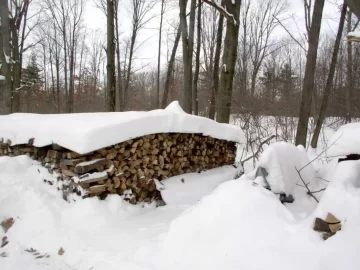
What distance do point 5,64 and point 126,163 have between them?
24.4ft

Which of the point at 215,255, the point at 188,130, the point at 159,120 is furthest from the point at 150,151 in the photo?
the point at 215,255

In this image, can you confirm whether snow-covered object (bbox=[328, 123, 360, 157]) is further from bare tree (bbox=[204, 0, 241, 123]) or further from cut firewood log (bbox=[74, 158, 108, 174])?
bare tree (bbox=[204, 0, 241, 123])

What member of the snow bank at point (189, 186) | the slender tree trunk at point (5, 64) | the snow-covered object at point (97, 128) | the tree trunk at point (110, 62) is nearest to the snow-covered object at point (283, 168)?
the snow bank at point (189, 186)

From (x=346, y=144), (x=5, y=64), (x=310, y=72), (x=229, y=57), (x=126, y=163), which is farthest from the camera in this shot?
(x=5, y=64)

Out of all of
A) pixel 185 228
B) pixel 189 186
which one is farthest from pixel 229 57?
pixel 185 228

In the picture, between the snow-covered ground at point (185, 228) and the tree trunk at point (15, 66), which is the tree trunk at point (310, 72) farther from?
the tree trunk at point (15, 66)

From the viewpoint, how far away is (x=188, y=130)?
4633mm

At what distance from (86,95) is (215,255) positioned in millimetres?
25599

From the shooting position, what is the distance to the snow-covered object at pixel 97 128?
10.9 ft

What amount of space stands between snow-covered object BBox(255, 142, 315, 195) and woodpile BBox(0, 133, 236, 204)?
1.77 meters

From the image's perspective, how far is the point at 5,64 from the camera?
8.65m

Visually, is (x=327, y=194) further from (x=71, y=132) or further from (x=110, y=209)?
(x=71, y=132)

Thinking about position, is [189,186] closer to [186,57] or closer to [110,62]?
[110,62]

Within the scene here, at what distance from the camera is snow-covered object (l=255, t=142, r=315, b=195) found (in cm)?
289
